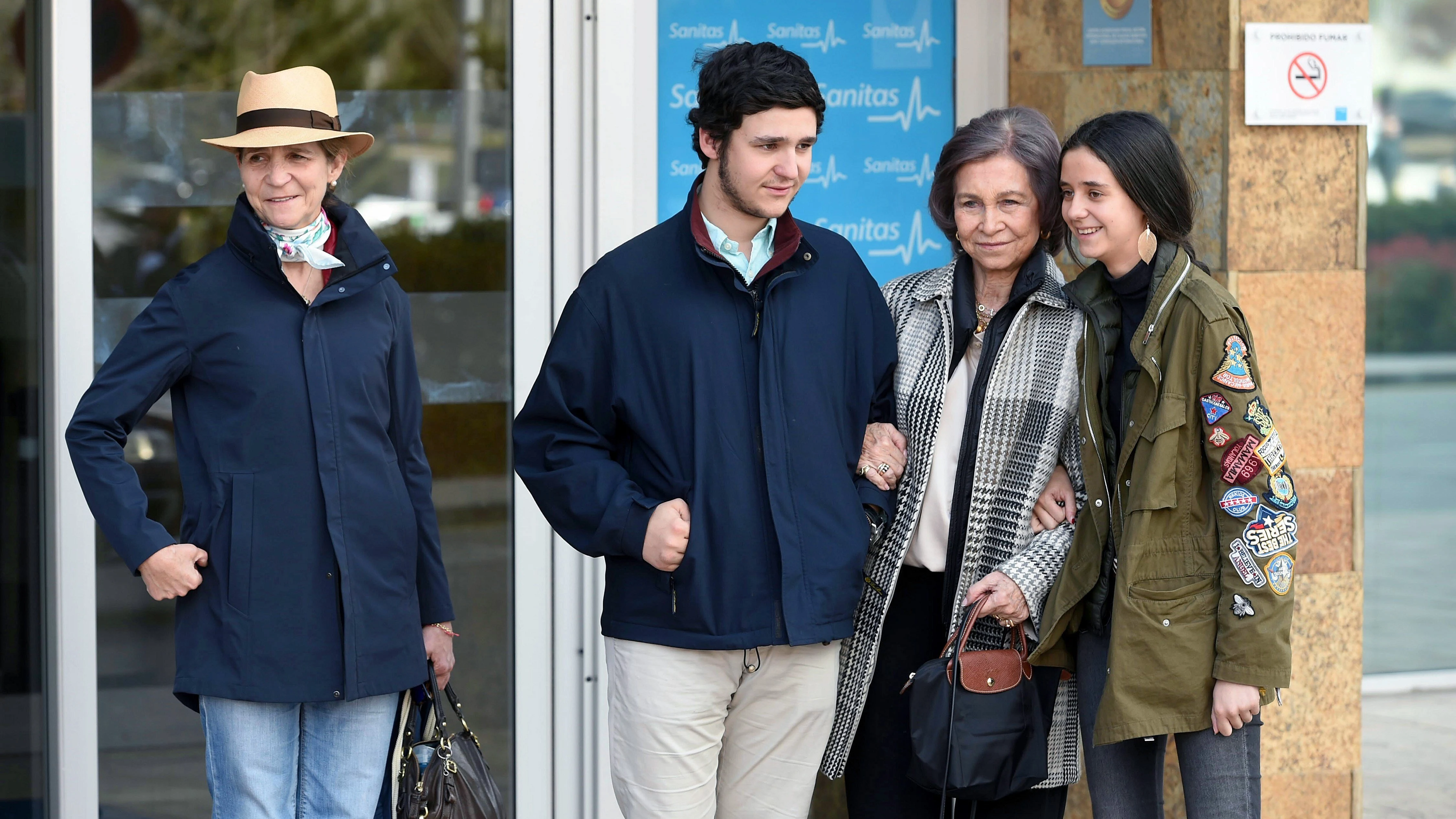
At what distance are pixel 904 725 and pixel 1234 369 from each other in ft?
3.23

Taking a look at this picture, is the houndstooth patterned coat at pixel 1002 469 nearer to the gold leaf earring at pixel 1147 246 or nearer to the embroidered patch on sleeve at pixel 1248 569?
the gold leaf earring at pixel 1147 246

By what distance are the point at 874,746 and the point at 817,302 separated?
946mm

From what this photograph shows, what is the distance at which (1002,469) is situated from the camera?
2.76m

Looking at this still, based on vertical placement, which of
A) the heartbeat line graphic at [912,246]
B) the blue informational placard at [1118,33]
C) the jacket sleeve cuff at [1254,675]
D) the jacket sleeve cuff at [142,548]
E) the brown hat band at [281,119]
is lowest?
the jacket sleeve cuff at [1254,675]

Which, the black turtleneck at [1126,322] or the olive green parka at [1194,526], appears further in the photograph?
the black turtleneck at [1126,322]

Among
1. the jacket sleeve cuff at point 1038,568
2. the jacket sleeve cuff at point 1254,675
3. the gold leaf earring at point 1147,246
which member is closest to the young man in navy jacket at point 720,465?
the jacket sleeve cuff at point 1038,568

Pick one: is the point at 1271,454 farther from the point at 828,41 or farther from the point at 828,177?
the point at 828,41

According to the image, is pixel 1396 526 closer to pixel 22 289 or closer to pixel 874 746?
pixel 874 746

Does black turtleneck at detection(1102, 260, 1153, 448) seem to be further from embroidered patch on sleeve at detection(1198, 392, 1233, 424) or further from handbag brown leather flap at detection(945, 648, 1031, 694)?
handbag brown leather flap at detection(945, 648, 1031, 694)

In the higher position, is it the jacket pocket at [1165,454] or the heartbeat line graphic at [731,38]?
the heartbeat line graphic at [731,38]

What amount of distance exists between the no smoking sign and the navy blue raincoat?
2346 millimetres

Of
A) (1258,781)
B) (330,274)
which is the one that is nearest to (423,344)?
(330,274)

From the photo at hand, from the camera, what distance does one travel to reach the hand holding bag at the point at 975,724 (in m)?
2.65

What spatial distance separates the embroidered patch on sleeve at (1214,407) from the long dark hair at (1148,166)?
0.29 m
